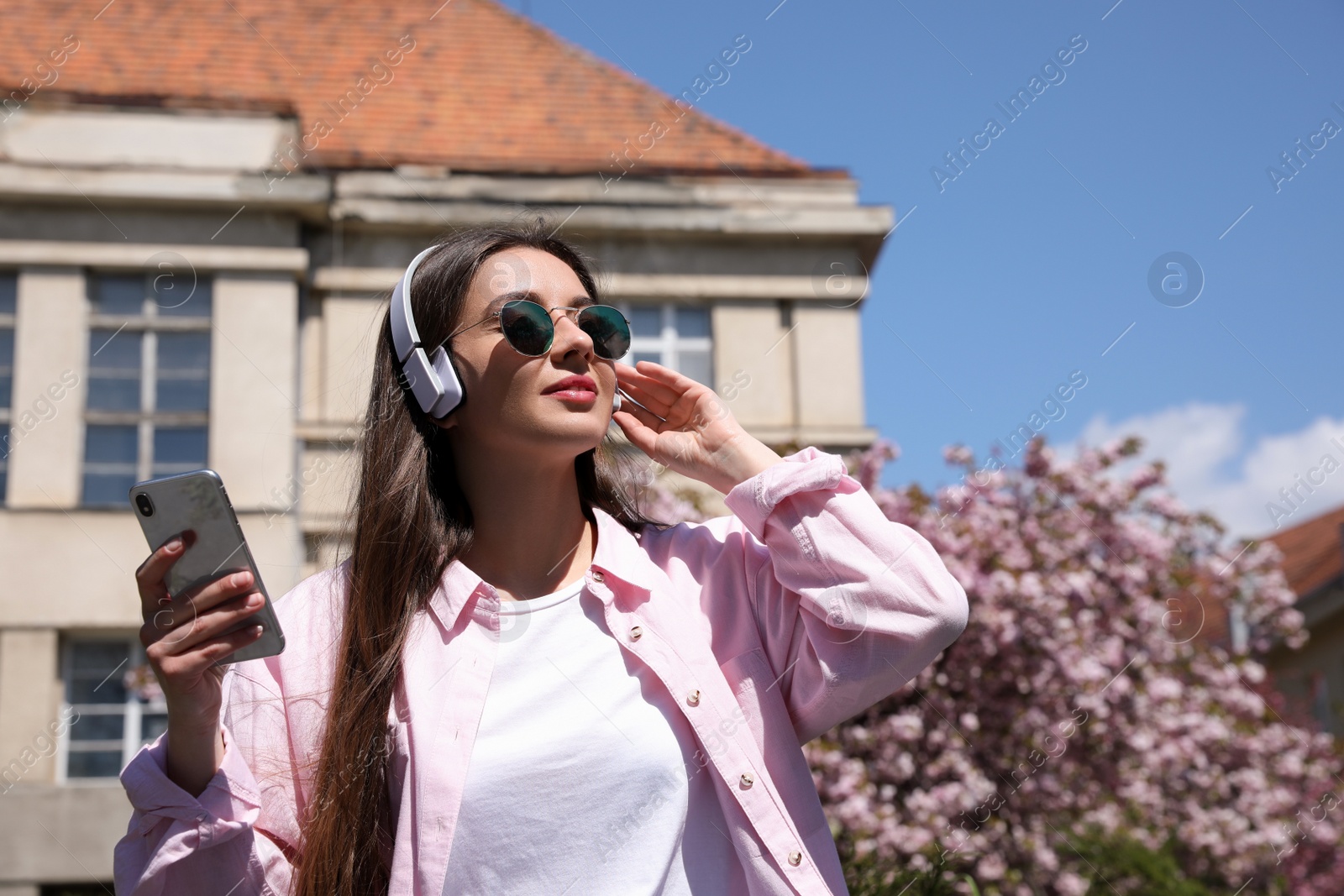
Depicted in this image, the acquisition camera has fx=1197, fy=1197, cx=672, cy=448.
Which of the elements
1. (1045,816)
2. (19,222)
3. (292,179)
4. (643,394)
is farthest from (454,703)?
(19,222)

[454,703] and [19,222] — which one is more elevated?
[19,222]

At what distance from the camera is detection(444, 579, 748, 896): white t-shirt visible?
206cm

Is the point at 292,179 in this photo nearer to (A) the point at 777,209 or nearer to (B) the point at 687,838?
(A) the point at 777,209

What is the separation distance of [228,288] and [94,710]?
5.18 meters

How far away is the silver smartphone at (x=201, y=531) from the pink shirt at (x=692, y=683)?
31 centimetres

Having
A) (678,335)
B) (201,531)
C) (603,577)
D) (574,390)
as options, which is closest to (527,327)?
(574,390)

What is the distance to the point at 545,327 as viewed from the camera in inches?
95.7

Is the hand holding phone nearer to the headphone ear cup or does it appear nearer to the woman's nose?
the headphone ear cup

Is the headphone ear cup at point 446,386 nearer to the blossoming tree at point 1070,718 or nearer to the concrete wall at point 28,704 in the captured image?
the blossoming tree at point 1070,718

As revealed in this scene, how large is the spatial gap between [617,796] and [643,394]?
93 cm

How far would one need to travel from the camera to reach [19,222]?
14273 mm

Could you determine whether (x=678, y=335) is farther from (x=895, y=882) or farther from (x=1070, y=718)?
(x=895, y=882)

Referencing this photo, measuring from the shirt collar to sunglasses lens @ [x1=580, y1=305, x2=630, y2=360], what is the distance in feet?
Result: 1.26

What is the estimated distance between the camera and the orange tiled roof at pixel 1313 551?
96.0 feet
